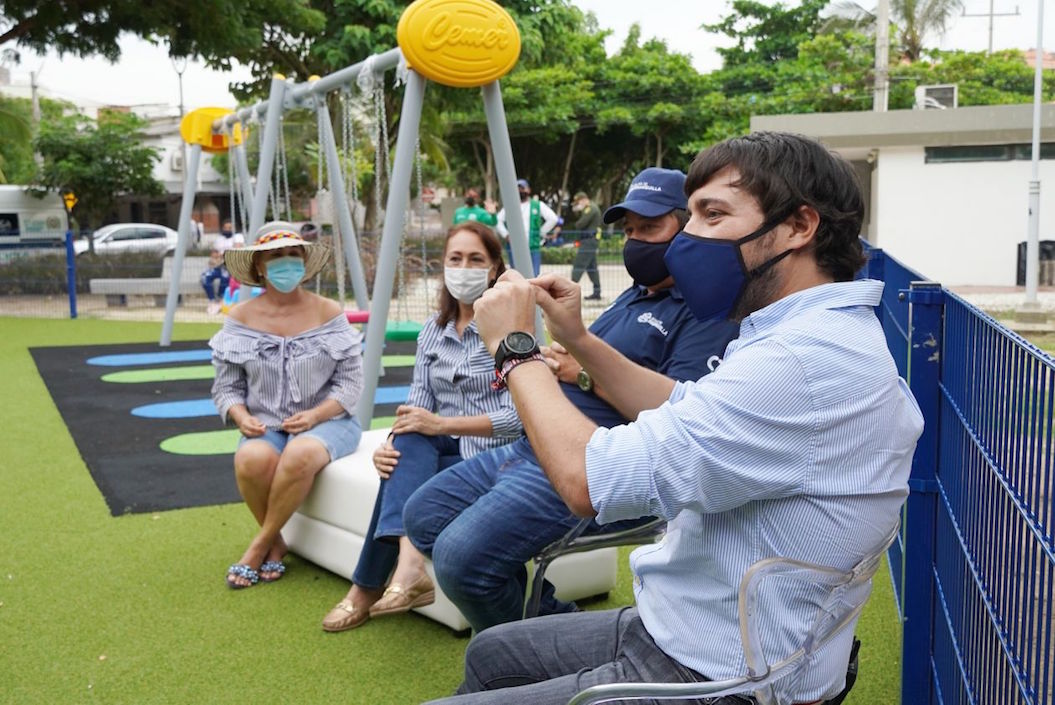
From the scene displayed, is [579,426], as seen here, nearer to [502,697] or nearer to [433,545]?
[502,697]

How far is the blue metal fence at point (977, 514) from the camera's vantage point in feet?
5.28

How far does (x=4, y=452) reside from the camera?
6.71m

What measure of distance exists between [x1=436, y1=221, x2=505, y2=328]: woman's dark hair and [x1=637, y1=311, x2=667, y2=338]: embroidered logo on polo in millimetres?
1042

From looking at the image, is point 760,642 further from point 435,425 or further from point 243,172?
point 243,172

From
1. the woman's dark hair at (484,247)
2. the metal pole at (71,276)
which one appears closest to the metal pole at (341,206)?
the woman's dark hair at (484,247)

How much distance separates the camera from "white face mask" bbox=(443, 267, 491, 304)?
3848 mm

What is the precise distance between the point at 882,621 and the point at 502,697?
243cm

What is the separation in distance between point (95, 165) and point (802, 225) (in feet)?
91.1

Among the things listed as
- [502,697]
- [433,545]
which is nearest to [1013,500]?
[502,697]

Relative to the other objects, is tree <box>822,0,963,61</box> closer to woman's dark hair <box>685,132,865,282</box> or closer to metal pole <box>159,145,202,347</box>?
metal pole <box>159,145,202,347</box>

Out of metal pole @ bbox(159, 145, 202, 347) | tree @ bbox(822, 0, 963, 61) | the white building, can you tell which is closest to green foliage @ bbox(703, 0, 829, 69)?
tree @ bbox(822, 0, 963, 61)

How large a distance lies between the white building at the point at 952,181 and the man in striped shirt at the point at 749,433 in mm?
19218

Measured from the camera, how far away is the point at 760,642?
1.65m

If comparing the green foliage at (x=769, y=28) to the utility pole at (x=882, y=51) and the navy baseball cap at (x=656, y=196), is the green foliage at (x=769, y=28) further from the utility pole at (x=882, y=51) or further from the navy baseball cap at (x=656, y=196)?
the navy baseball cap at (x=656, y=196)
